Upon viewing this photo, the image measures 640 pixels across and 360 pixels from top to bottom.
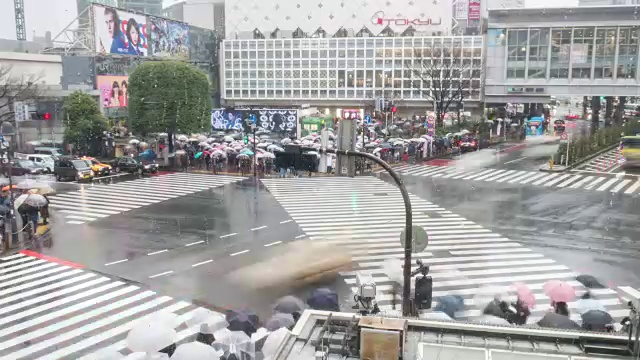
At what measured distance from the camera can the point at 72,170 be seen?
34.7 m

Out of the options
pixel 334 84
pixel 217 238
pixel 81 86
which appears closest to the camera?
pixel 217 238

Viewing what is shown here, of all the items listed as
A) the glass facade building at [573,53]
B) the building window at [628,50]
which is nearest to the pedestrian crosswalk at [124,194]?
the glass facade building at [573,53]

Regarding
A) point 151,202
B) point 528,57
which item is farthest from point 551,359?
point 528,57

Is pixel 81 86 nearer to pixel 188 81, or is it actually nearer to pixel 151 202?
pixel 188 81

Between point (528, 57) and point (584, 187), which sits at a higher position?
point (528, 57)

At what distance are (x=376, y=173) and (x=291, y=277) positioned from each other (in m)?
21.2

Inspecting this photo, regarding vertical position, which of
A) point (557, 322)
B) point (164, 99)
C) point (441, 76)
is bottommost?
point (557, 322)

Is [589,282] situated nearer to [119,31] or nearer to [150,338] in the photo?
[150,338]

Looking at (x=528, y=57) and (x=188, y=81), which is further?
(x=528, y=57)

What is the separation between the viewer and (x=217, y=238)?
812 inches

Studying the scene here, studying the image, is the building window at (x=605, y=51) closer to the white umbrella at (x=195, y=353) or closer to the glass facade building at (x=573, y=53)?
the glass facade building at (x=573, y=53)

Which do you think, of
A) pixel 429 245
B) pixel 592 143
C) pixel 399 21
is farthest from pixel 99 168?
pixel 399 21

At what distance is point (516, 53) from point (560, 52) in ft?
14.8

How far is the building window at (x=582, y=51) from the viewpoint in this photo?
2345 inches
